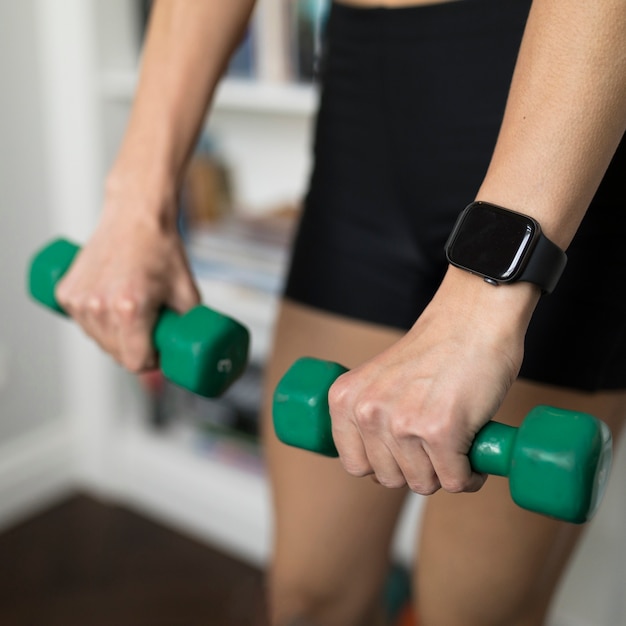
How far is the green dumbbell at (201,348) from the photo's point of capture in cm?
65

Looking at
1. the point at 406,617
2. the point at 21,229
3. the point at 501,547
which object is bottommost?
the point at 406,617

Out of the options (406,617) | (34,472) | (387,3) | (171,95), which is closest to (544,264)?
(387,3)

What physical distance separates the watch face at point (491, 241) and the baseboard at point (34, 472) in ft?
5.18

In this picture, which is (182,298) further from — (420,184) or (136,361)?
(420,184)

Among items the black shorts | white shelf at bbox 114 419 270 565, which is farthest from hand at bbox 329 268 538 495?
white shelf at bbox 114 419 270 565

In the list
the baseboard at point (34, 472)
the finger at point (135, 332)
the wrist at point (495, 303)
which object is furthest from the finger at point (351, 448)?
the baseboard at point (34, 472)

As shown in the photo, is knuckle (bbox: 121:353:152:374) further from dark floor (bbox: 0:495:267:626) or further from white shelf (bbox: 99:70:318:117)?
dark floor (bbox: 0:495:267:626)

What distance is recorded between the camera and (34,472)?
1.89m

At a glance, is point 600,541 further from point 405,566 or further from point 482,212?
point 482,212

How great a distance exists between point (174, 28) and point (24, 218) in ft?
3.61

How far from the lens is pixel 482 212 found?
1.71 ft

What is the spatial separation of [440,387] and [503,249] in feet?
0.33

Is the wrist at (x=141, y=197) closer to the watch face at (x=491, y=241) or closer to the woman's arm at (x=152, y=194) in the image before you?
the woman's arm at (x=152, y=194)

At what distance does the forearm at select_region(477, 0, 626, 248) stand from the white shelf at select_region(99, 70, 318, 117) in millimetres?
942
